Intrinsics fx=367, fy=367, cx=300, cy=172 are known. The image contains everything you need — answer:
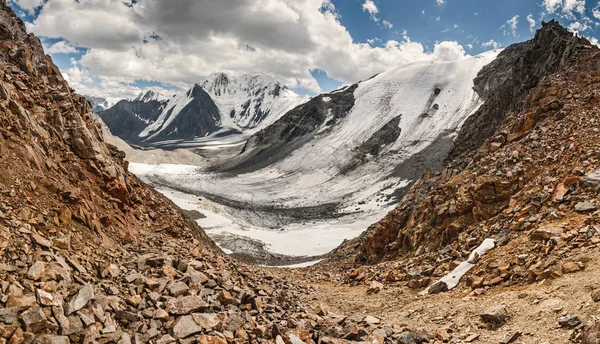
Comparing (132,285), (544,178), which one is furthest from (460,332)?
(544,178)

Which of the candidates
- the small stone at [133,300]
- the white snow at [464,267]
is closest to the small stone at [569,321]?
the white snow at [464,267]

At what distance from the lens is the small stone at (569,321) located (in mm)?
6973

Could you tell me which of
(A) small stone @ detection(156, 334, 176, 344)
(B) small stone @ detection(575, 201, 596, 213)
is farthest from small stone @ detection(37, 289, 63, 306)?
(B) small stone @ detection(575, 201, 596, 213)

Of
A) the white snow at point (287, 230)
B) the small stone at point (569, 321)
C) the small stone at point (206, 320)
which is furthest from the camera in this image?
the white snow at point (287, 230)

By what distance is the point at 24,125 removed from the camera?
12.1 metres

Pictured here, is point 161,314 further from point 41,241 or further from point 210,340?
point 41,241

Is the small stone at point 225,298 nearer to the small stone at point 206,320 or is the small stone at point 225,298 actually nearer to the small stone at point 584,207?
the small stone at point 206,320

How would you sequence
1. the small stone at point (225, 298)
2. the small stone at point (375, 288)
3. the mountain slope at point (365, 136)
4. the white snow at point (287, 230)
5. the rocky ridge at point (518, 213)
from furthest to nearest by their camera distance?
the mountain slope at point (365, 136), the white snow at point (287, 230), the small stone at point (375, 288), the rocky ridge at point (518, 213), the small stone at point (225, 298)

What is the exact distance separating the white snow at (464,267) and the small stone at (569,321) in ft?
16.2

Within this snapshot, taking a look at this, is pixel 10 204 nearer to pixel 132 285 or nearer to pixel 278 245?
pixel 132 285

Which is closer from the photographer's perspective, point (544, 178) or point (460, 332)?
point (460, 332)

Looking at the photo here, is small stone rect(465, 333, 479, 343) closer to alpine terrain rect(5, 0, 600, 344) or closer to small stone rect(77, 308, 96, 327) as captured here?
alpine terrain rect(5, 0, 600, 344)

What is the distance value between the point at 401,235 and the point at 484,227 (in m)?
6.89

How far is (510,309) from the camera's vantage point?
862 cm
